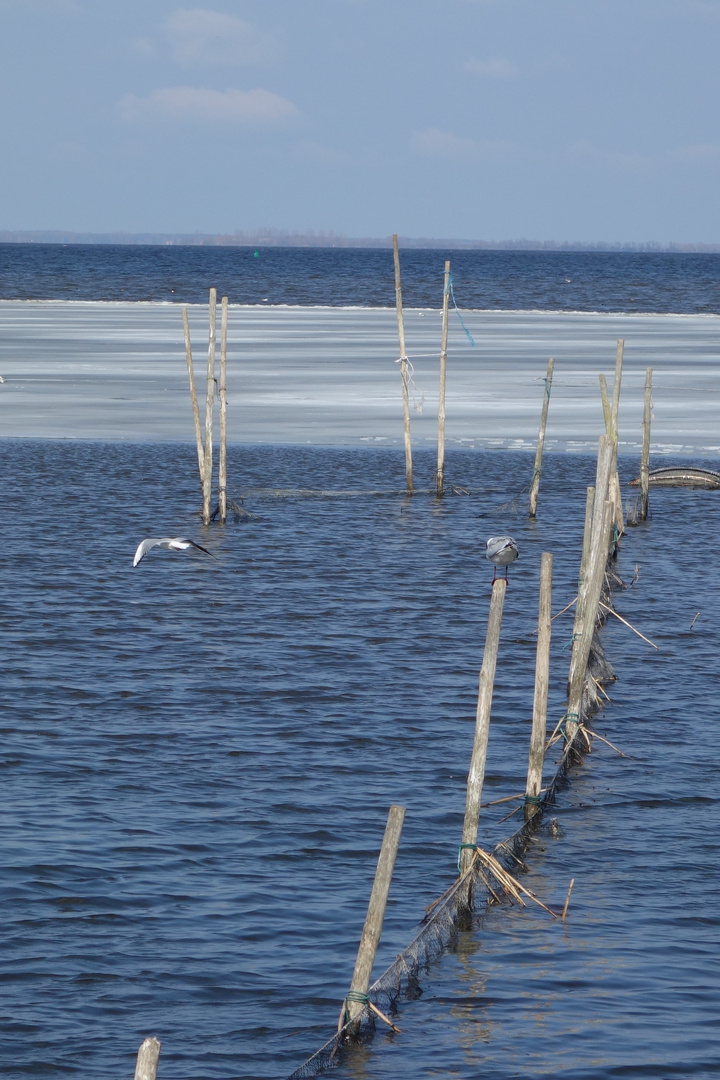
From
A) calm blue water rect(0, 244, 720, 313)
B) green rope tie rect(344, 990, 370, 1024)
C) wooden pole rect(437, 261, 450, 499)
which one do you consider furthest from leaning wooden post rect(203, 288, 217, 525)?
calm blue water rect(0, 244, 720, 313)

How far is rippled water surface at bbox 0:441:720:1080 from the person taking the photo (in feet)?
23.7

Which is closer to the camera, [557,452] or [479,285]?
[557,452]

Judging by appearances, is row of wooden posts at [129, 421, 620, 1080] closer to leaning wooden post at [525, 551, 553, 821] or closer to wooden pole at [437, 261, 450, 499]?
leaning wooden post at [525, 551, 553, 821]

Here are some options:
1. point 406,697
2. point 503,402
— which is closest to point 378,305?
point 503,402

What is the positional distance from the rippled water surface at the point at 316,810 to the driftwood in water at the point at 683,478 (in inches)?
158

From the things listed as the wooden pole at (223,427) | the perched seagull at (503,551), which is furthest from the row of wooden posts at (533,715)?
the wooden pole at (223,427)

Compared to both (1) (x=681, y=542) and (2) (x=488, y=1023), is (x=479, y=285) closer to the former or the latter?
(1) (x=681, y=542)

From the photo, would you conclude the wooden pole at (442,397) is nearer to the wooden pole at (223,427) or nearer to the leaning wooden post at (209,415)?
the wooden pole at (223,427)

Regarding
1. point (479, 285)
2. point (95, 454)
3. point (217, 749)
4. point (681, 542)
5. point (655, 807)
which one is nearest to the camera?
point (655, 807)

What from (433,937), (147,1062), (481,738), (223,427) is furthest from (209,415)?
(147,1062)

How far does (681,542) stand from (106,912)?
13.0 metres

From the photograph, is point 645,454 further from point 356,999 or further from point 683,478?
point 356,999

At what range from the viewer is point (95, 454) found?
26344 millimetres

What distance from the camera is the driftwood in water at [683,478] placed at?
23141mm
